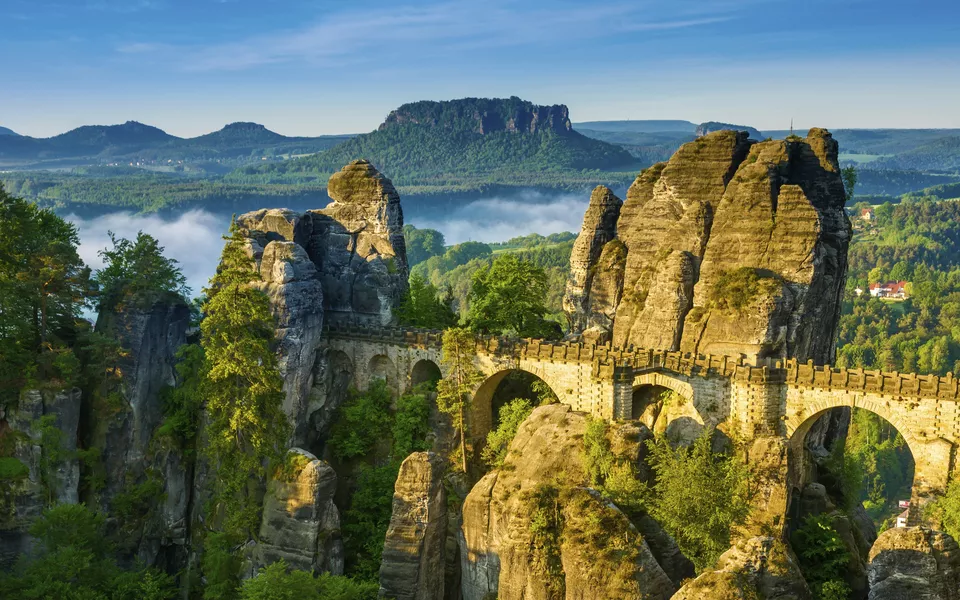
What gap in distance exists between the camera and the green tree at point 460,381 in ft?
167

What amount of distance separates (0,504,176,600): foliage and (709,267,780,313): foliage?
93.0 feet

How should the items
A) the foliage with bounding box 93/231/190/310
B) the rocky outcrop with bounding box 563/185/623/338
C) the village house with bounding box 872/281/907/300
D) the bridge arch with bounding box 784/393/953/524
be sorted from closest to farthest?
the bridge arch with bounding box 784/393/953/524 < the foliage with bounding box 93/231/190/310 < the rocky outcrop with bounding box 563/185/623/338 < the village house with bounding box 872/281/907/300

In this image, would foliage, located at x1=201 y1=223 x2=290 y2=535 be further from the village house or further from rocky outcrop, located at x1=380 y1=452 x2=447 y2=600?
the village house

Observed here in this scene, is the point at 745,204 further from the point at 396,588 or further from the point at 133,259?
the point at 133,259

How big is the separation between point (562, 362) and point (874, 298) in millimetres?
125921

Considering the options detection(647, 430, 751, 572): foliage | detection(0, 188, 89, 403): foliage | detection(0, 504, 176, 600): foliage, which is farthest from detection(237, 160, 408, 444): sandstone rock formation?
detection(647, 430, 751, 572): foliage

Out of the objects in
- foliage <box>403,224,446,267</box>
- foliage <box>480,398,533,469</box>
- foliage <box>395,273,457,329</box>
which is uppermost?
foliage <box>395,273,457,329</box>

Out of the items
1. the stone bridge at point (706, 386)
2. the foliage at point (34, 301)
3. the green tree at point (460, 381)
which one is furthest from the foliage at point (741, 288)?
the foliage at point (34, 301)

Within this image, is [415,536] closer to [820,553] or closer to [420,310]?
[820,553]

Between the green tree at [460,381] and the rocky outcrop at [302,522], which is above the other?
the green tree at [460,381]

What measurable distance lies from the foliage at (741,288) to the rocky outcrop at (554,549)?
1289 centimetres

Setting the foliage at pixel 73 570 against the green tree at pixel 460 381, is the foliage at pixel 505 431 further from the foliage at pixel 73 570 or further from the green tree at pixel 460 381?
the foliage at pixel 73 570

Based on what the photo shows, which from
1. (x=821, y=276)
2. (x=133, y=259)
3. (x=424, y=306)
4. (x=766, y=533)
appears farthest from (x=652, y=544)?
(x=133, y=259)

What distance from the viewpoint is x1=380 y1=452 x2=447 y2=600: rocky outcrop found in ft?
137
